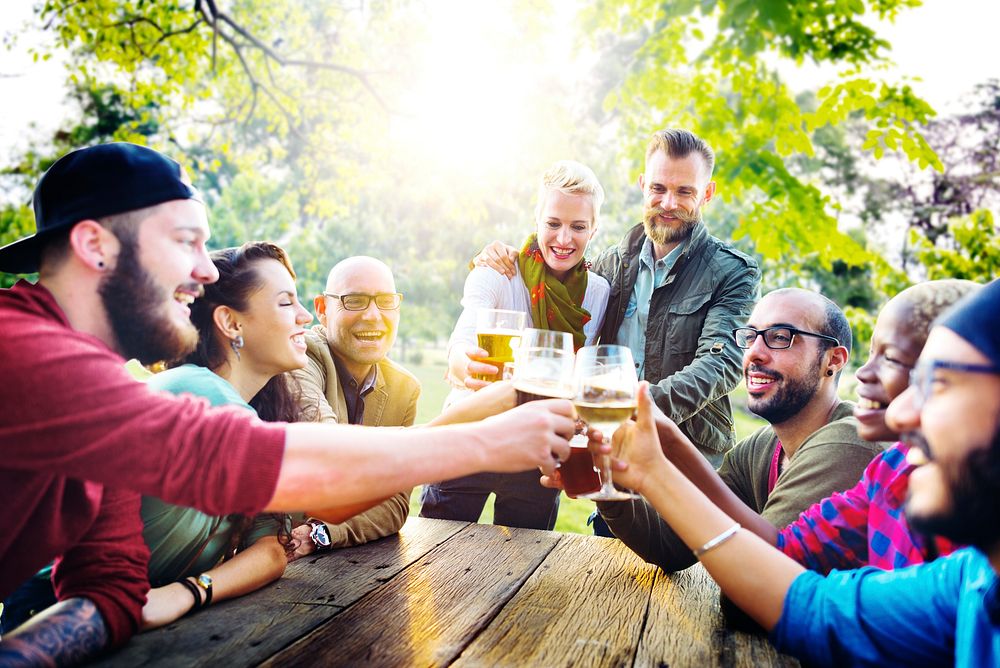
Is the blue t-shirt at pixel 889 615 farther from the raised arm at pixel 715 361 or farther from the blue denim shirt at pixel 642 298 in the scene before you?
the blue denim shirt at pixel 642 298

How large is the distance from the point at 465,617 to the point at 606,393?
2.37 feet

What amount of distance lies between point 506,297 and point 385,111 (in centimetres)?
691

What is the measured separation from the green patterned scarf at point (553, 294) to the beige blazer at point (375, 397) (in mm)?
749

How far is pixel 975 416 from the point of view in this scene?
1222mm

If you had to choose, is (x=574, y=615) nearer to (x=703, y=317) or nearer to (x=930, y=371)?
(x=930, y=371)

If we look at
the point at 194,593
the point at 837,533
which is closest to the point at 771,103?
the point at 837,533

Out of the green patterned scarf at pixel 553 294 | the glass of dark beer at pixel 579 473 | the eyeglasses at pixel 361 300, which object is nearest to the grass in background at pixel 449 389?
the green patterned scarf at pixel 553 294

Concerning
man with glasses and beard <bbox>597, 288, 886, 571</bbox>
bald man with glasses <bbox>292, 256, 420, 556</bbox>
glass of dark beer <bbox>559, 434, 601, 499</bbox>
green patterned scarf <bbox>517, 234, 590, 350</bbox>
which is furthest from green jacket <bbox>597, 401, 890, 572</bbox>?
bald man with glasses <bbox>292, 256, 420, 556</bbox>

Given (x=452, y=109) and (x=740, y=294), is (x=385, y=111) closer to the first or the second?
(x=452, y=109)

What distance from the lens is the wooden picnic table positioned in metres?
1.69

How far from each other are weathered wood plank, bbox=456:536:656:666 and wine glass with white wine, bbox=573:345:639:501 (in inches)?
13.8

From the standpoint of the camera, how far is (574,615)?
1984 millimetres

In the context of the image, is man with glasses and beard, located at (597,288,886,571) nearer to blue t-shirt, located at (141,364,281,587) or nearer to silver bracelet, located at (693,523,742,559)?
silver bracelet, located at (693,523,742,559)

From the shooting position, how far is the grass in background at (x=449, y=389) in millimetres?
8680
